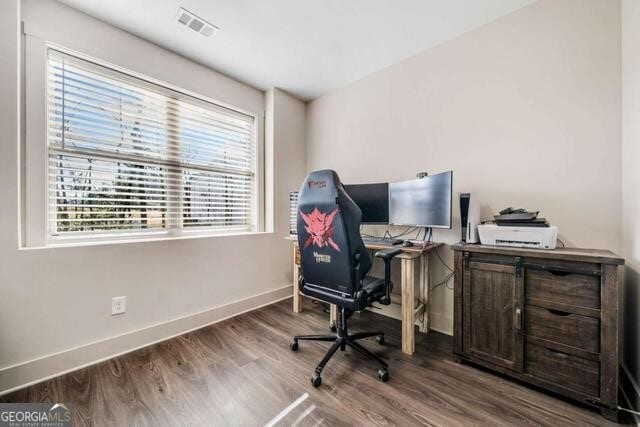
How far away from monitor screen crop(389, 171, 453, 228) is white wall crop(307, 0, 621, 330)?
28 centimetres

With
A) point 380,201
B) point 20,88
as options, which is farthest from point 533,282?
point 20,88

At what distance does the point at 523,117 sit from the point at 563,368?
1.63m

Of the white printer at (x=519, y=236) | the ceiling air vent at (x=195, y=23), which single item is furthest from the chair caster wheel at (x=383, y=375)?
the ceiling air vent at (x=195, y=23)

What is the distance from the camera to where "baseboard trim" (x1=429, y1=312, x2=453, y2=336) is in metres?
2.17

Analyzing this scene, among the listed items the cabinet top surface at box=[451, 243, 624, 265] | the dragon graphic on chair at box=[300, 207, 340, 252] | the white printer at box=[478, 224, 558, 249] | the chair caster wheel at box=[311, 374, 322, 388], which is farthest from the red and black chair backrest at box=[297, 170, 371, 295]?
the white printer at box=[478, 224, 558, 249]

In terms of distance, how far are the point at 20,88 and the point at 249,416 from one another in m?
2.45

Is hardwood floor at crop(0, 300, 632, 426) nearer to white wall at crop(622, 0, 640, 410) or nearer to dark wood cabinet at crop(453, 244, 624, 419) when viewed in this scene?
dark wood cabinet at crop(453, 244, 624, 419)

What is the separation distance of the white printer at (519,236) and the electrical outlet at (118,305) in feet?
8.78

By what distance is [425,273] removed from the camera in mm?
2207

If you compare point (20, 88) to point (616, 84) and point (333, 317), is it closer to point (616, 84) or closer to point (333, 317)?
point (333, 317)

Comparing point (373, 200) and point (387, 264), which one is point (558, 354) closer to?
point (387, 264)

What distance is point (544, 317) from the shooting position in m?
1.44

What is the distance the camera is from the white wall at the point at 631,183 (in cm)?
132

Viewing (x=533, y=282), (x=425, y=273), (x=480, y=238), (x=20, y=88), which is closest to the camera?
(x=533, y=282)
